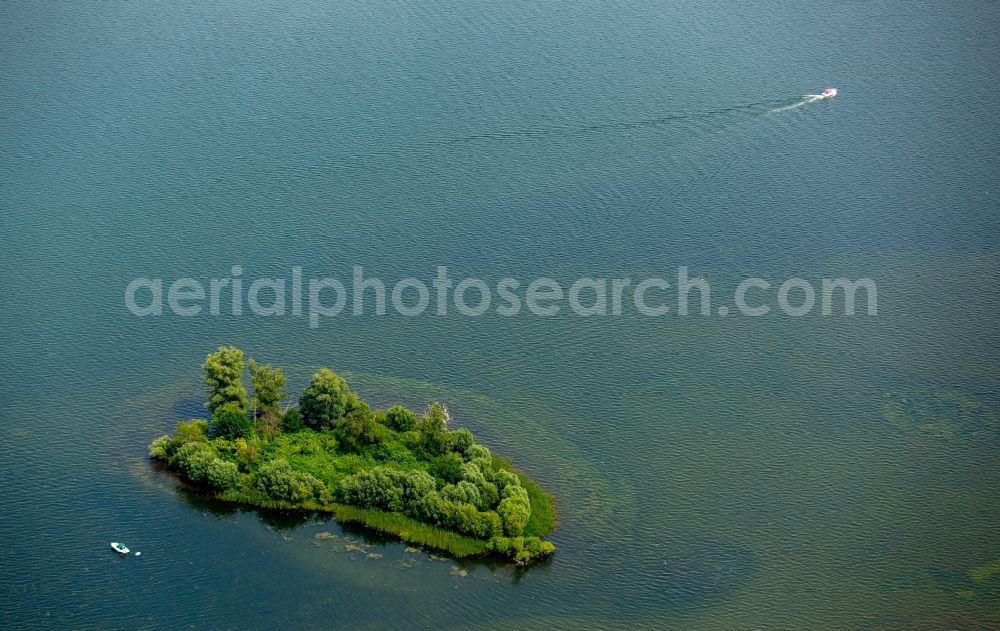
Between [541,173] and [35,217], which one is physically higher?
[541,173]

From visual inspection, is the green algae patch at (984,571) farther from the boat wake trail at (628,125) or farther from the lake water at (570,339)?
the boat wake trail at (628,125)

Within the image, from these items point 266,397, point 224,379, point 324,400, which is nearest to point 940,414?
point 324,400

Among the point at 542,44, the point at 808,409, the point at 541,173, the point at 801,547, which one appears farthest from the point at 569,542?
the point at 542,44

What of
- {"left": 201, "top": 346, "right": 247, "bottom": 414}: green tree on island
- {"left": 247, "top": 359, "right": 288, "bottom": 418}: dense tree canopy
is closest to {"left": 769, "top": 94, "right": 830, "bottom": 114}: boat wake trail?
{"left": 247, "top": 359, "right": 288, "bottom": 418}: dense tree canopy

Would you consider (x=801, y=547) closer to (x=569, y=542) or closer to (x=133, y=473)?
(x=569, y=542)

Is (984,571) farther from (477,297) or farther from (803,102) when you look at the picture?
(803,102)

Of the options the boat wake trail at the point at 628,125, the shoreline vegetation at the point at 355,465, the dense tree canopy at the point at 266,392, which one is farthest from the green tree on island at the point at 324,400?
the boat wake trail at the point at 628,125

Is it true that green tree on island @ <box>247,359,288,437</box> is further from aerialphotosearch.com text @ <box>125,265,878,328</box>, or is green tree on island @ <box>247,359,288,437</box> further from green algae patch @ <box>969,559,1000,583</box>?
green algae patch @ <box>969,559,1000,583</box>
